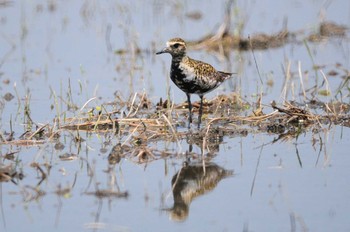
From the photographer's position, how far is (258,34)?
15.1 m

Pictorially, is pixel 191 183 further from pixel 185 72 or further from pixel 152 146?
pixel 185 72

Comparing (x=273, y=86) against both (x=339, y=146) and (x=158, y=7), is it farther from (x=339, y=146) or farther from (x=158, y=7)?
(x=158, y=7)

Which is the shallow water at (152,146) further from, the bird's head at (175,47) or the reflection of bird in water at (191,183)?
the bird's head at (175,47)

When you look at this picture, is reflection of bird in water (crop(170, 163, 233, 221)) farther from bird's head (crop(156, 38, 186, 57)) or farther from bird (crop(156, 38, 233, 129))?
bird's head (crop(156, 38, 186, 57))

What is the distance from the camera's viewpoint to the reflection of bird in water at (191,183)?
7.48 meters

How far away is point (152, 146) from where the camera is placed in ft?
30.7

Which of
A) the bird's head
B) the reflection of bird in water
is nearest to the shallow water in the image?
the reflection of bird in water

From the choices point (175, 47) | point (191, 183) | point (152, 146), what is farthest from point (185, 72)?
point (191, 183)

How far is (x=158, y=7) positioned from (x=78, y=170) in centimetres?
965

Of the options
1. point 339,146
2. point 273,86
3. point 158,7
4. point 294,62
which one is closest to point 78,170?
point 339,146

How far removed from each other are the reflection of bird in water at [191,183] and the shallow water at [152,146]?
2cm

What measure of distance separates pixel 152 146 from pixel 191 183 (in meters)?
1.32

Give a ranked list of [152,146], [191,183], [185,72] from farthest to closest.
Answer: [185,72] < [152,146] < [191,183]

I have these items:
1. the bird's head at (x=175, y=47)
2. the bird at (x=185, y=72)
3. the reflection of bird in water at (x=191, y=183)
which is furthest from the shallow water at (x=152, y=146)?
the bird's head at (x=175, y=47)
